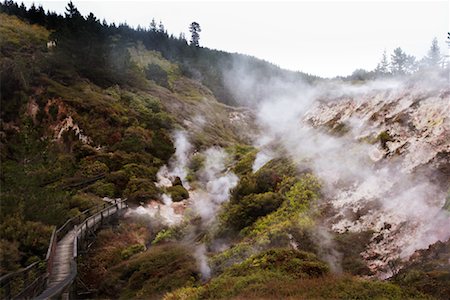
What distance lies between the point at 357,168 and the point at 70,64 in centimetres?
4144

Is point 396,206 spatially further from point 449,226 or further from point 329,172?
point 329,172

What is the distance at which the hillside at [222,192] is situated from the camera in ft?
46.6

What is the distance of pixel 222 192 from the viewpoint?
33.2 m

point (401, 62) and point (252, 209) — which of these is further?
point (401, 62)

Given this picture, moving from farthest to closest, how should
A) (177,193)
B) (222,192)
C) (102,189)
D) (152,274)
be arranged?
1. (177,193)
2. (222,192)
3. (102,189)
4. (152,274)

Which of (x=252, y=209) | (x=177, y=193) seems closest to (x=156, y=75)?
Result: (x=177, y=193)

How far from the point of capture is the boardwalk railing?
38.3 feet

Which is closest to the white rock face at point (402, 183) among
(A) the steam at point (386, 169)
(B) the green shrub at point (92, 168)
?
(A) the steam at point (386, 169)

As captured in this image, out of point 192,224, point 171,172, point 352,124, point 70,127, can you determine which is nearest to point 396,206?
point 352,124

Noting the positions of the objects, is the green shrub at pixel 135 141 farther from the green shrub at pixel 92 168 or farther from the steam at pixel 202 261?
the steam at pixel 202 261

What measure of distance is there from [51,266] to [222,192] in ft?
62.0

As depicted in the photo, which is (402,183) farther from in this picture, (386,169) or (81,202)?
(81,202)

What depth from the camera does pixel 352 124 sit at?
93.7 feet

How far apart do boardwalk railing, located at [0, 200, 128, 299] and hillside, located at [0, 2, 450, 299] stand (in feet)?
2.58
